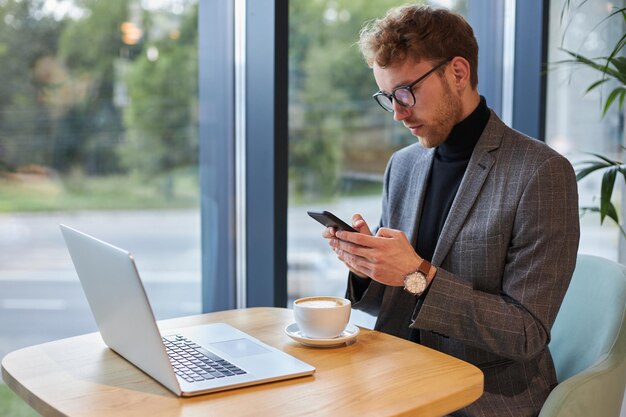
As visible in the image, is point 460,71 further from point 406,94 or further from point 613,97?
point 613,97

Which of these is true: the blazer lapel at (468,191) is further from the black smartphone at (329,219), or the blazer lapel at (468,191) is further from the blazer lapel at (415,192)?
the black smartphone at (329,219)

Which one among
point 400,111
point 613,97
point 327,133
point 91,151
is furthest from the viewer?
point 327,133

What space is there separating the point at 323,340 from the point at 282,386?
217 mm

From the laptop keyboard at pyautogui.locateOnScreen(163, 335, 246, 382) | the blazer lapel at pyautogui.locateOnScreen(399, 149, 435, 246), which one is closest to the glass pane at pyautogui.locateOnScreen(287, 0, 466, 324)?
the blazer lapel at pyautogui.locateOnScreen(399, 149, 435, 246)

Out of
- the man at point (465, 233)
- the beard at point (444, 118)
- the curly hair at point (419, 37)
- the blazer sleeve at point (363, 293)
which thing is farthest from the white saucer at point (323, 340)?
the curly hair at point (419, 37)

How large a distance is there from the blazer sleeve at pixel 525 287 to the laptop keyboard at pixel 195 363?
16.7 inches

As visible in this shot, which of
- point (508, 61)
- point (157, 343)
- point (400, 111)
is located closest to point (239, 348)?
point (157, 343)

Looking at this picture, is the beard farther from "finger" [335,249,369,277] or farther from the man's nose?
"finger" [335,249,369,277]

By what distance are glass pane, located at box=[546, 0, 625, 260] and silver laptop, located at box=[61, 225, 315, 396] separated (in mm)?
2099

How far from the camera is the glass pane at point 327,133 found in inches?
97.1

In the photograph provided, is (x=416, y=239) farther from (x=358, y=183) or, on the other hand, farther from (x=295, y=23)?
(x=295, y=23)

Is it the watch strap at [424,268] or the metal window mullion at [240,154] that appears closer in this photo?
the watch strap at [424,268]

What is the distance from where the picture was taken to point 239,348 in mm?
1403

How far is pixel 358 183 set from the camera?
262cm
